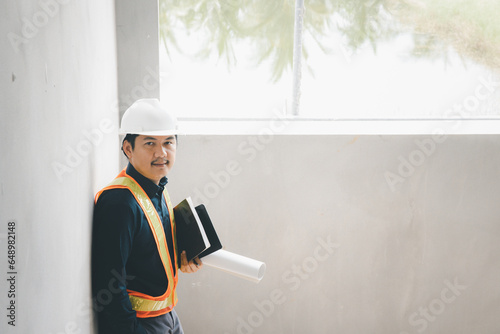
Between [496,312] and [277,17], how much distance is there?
2.11m

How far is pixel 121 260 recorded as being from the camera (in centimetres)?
133

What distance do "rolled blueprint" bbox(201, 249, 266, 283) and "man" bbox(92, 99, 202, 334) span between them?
14 cm

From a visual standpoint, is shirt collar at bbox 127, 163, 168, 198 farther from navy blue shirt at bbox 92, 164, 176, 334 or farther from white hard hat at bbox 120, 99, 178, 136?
white hard hat at bbox 120, 99, 178, 136

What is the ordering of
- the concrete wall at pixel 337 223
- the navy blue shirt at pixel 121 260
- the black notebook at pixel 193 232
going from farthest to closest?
the concrete wall at pixel 337 223
the black notebook at pixel 193 232
the navy blue shirt at pixel 121 260

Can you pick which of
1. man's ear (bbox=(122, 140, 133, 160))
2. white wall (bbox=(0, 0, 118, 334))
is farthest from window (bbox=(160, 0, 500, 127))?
white wall (bbox=(0, 0, 118, 334))

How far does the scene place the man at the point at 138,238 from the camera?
1.35 metres

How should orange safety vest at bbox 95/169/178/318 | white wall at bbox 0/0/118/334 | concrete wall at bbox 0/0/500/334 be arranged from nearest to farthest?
white wall at bbox 0/0/118/334 < orange safety vest at bbox 95/169/178/318 < concrete wall at bbox 0/0/500/334

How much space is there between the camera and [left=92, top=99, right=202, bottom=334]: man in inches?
53.0

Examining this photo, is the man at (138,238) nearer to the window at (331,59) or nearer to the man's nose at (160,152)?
the man's nose at (160,152)

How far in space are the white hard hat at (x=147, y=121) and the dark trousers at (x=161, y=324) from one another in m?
0.61

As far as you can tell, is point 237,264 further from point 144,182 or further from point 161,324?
point 144,182

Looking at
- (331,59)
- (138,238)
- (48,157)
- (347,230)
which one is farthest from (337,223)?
(48,157)

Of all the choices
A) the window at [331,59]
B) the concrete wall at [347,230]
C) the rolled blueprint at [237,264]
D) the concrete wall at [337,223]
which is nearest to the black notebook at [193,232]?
the rolled blueprint at [237,264]

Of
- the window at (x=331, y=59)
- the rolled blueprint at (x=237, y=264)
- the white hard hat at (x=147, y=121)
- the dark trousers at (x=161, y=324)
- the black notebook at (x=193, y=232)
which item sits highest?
the window at (x=331, y=59)
